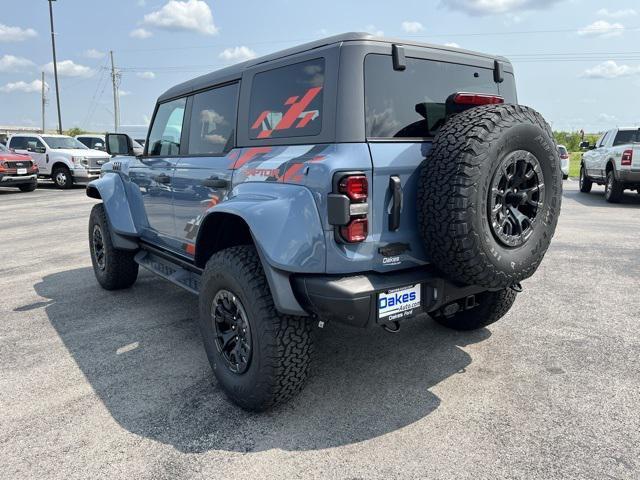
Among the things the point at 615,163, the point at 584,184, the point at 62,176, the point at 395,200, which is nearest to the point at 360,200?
the point at 395,200

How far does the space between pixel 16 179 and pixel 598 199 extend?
666 inches

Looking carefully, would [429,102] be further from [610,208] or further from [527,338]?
[610,208]

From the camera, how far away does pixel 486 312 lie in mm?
3727

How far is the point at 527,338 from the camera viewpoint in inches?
151

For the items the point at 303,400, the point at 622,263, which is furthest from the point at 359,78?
the point at 622,263

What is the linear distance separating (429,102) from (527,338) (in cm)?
202

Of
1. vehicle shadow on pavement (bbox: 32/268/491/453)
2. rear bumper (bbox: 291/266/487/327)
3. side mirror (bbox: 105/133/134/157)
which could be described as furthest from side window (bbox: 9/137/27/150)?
rear bumper (bbox: 291/266/487/327)

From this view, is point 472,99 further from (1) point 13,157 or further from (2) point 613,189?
(1) point 13,157

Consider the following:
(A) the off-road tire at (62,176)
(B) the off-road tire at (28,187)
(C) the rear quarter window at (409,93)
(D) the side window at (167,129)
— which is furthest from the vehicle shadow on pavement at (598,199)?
(B) the off-road tire at (28,187)

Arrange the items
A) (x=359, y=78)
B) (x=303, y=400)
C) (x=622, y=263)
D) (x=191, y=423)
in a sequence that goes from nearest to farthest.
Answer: (x=359, y=78) < (x=191, y=423) < (x=303, y=400) < (x=622, y=263)

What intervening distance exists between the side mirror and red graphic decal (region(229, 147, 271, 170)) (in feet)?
6.98

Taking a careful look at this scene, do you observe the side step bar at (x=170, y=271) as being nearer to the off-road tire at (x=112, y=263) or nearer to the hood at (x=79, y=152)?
the off-road tire at (x=112, y=263)

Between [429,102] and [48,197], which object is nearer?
[429,102]

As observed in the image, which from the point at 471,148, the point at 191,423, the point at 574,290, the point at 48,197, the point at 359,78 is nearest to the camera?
the point at 471,148
